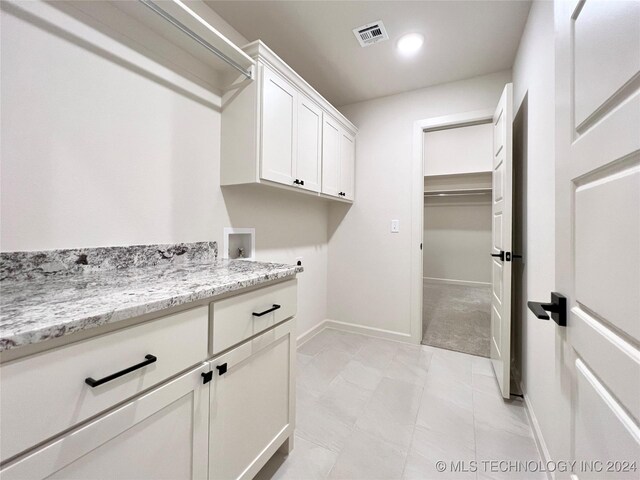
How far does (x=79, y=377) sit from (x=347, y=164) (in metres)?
2.52

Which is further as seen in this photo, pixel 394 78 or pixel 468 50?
pixel 394 78

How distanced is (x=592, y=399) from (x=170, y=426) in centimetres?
107

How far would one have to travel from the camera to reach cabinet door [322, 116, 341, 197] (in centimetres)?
226

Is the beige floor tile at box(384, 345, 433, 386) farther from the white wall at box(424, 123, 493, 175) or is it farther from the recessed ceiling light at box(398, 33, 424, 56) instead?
the white wall at box(424, 123, 493, 175)

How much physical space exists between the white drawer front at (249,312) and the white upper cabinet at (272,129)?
708 millimetres

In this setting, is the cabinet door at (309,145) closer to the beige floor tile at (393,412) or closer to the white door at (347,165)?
the white door at (347,165)

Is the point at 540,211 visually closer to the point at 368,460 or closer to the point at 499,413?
the point at 499,413

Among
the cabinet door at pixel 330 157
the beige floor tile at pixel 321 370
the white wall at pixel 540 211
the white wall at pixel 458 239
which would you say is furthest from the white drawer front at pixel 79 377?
the white wall at pixel 458 239

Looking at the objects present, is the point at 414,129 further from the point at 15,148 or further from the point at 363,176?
the point at 15,148

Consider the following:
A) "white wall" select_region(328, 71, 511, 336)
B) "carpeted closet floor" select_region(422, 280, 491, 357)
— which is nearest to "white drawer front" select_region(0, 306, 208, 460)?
"white wall" select_region(328, 71, 511, 336)

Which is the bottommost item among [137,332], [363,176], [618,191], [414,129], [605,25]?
[137,332]

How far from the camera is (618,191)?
493 mm

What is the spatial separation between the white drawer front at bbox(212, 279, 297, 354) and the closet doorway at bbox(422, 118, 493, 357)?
284 centimetres

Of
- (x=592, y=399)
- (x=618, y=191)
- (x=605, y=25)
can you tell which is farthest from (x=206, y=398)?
(x=605, y=25)
